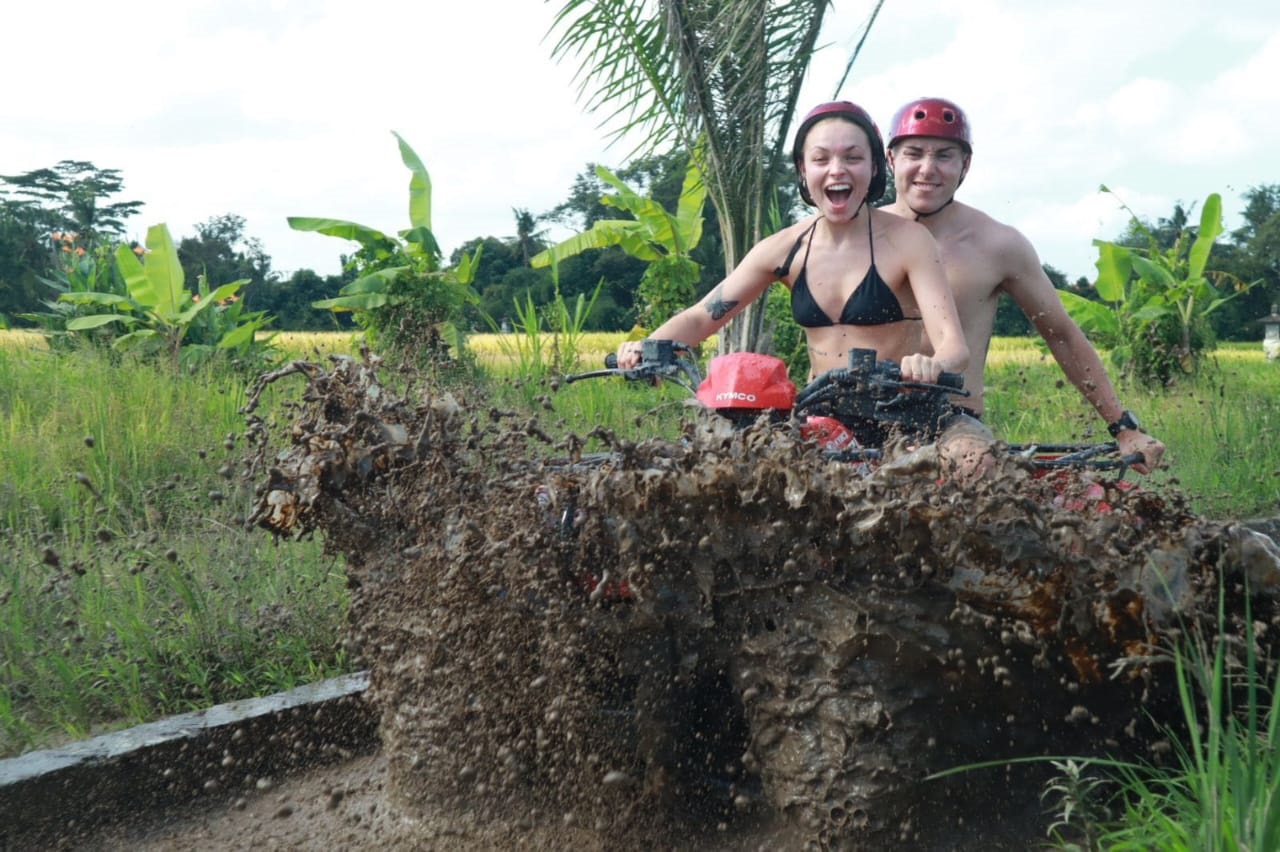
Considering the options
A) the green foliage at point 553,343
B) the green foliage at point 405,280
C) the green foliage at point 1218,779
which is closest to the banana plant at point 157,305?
the green foliage at point 405,280

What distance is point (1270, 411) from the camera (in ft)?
31.5

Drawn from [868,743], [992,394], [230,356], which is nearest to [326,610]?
[868,743]

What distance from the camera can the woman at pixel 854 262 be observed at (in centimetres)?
350

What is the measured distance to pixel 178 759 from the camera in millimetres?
3703

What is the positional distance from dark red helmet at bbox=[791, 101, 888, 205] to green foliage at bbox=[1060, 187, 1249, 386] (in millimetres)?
11140

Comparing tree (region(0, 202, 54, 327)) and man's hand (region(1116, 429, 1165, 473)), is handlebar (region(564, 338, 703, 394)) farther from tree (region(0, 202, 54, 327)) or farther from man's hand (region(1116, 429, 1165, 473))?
tree (region(0, 202, 54, 327))

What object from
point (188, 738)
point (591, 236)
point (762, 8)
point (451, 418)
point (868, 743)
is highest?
point (762, 8)

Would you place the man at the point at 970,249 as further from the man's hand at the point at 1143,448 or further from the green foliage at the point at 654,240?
the green foliage at the point at 654,240

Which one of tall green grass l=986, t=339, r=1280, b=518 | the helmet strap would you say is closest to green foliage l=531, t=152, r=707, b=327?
tall green grass l=986, t=339, r=1280, b=518

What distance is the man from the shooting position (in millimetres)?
4121

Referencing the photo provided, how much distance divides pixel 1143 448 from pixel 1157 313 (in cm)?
1148

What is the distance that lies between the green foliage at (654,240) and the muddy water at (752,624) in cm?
954

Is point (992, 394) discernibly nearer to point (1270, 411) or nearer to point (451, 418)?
point (1270, 411)

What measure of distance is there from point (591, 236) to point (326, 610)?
867 cm
